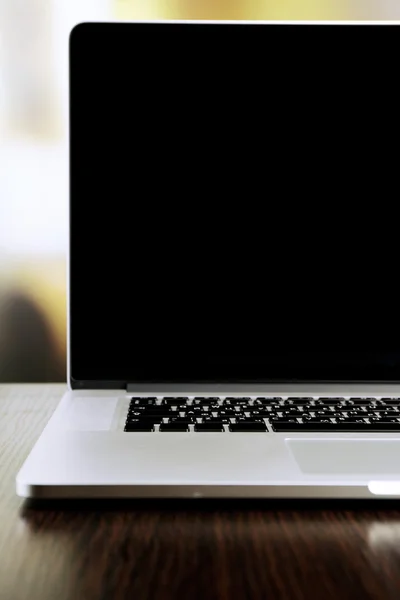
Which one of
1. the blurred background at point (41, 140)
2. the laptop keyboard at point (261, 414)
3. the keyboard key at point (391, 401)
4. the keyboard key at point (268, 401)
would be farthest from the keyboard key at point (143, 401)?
the blurred background at point (41, 140)

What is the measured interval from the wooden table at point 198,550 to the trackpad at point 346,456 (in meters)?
0.03

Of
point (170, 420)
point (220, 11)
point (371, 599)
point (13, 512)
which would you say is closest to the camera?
point (371, 599)

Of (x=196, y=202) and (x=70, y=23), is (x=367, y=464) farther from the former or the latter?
(x=70, y=23)

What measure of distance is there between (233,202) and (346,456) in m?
0.32

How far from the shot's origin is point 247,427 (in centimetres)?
56

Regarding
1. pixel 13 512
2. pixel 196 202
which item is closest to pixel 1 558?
pixel 13 512

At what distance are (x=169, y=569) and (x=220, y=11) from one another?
88cm

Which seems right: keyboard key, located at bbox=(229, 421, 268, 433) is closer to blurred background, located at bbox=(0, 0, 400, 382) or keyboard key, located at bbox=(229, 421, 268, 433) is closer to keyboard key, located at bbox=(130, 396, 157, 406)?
keyboard key, located at bbox=(130, 396, 157, 406)

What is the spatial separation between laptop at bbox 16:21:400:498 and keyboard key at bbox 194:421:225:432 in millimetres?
133

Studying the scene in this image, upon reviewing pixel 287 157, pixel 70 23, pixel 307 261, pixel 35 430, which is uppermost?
pixel 70 23

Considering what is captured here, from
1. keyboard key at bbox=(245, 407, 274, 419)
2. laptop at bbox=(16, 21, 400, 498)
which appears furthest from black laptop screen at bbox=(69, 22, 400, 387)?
keyboard key at bbox=(245, 407, 274, 419)

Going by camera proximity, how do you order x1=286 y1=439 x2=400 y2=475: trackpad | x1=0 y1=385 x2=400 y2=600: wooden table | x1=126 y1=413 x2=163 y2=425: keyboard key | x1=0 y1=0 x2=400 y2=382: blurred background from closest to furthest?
1. x1=0 y1=385 x2=400 y2=600: wooden table
2. x1=286 y1=439 x2=400 y2=475: trackpad
3. x1=126 y1=413 x2=163 y2=425: keyboard key
4. x1=0 y1=0 x2=400 y2=382: blurred background

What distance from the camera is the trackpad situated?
47cm

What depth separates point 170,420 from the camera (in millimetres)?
579
